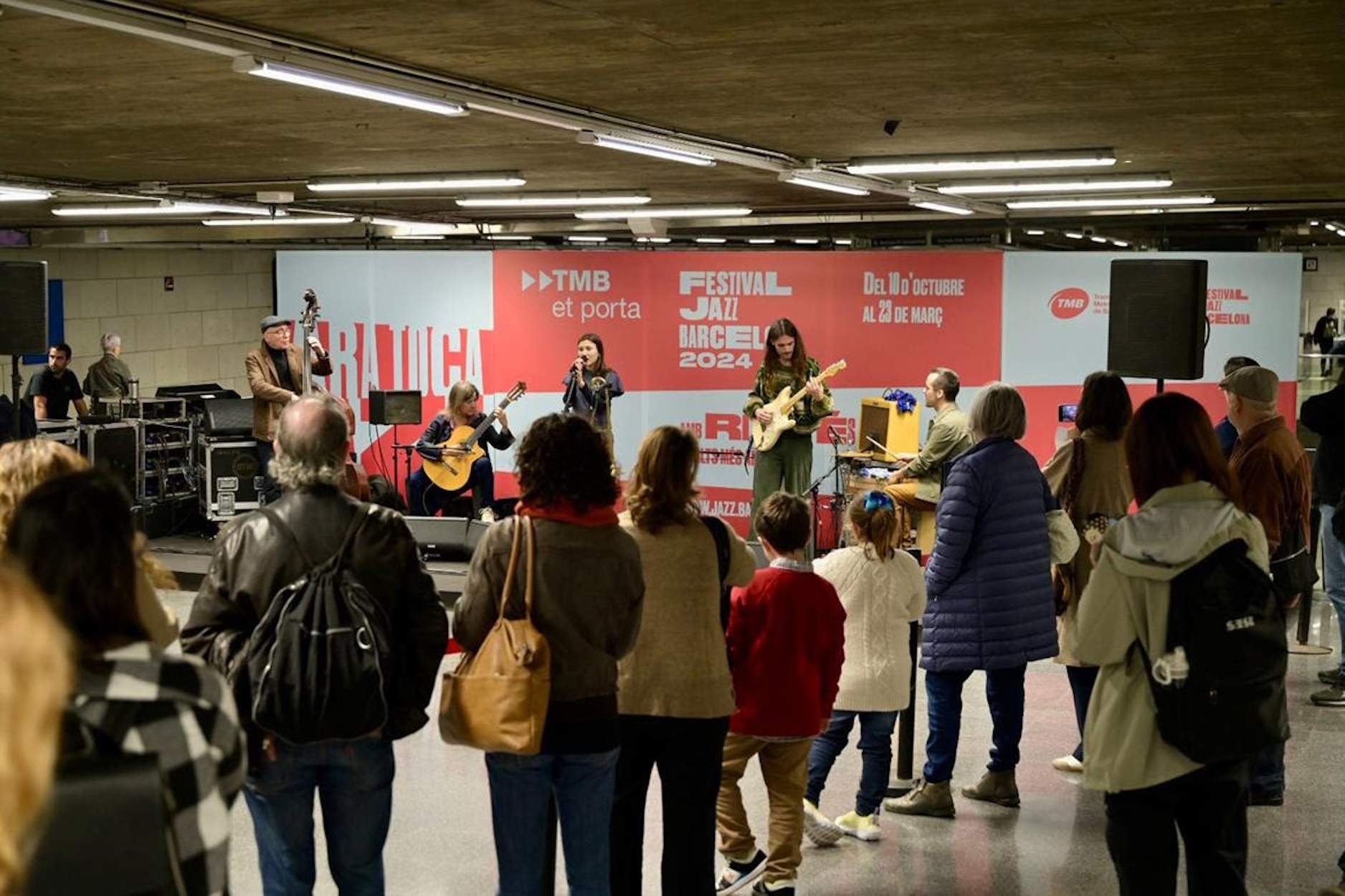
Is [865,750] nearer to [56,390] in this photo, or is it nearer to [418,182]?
[418,182]

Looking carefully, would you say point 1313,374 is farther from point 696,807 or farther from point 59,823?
point 59,823

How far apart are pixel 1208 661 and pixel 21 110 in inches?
221

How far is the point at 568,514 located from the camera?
3328mm

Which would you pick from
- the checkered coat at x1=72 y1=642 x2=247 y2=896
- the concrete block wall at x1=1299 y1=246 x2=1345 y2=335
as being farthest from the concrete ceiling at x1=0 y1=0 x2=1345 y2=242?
the concrete block wall at x1=1299 y1=246 x2=1345 y2=335

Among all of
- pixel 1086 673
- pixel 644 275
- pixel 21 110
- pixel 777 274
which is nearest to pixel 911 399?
pixel 777 274

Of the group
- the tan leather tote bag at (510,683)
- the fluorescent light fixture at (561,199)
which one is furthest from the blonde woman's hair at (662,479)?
the fluorescent light fixture at (561,199)

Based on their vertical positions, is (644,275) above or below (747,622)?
above

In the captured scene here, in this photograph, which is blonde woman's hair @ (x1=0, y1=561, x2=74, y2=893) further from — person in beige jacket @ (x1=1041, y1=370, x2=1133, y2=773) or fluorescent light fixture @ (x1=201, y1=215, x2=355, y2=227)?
fluorescent light fixture @ (x1=201, y1=215, x2=355, y2=227)

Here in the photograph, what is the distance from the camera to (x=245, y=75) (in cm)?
551

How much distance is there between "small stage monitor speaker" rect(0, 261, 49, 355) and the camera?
24.6ft

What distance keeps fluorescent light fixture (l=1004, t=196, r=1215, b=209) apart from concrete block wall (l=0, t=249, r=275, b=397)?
399 inches

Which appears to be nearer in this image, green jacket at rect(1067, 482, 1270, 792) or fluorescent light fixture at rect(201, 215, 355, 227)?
green jacket at rect(1067, 482, 1270, 792)

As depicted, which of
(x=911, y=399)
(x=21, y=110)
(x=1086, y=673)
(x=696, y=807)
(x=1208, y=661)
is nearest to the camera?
(x=1208, y=661)

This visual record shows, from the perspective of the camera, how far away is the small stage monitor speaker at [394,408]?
11391 millimetres
